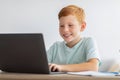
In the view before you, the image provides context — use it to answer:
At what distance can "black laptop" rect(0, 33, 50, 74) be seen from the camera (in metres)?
0.95

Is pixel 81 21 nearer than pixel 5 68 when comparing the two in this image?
No

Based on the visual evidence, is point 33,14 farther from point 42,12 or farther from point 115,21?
point 115,21

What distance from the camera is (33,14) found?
217 centimetres

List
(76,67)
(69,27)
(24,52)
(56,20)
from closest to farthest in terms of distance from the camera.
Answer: (24,52) → (76,67) → (69,27) → (56,20)

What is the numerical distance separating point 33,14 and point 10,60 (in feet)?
3.71

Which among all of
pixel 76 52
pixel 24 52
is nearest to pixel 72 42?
pixel 76 52

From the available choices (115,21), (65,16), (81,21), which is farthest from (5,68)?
(115,21)

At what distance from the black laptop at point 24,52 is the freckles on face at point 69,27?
1.73 ft

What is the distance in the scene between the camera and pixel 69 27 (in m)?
1.57

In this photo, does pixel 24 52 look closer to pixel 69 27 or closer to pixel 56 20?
pixel 69 27

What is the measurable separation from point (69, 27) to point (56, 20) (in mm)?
585

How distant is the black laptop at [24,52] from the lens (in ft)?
3.13

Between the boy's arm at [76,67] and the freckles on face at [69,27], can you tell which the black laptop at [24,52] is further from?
the freckles on face at [69,27]

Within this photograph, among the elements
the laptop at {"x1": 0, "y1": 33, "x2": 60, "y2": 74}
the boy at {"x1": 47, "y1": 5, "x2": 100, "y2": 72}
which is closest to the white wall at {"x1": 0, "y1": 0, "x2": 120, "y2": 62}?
the boy at {"x1": 47, "y1": 5, "x2": 100, "y2": 72}
